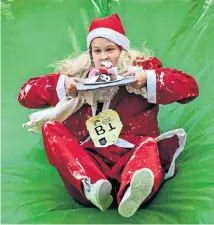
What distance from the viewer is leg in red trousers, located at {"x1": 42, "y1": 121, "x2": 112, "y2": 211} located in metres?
1.81

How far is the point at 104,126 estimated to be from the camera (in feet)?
6.49

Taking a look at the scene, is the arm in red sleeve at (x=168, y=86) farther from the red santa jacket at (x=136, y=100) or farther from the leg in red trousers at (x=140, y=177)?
the leg in red trousers at (x=140, y=177)

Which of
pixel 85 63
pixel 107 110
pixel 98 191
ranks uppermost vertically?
pixel 85 63

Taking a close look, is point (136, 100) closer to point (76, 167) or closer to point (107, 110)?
point (107, 110)

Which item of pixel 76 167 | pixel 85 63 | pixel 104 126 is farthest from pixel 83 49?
pixel 76 167

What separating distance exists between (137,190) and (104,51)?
1.43 ft

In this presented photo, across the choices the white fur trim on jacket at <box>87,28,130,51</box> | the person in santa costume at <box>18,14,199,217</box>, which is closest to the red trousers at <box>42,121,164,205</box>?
the person in santa costume at <box>18,14,199,217</box>

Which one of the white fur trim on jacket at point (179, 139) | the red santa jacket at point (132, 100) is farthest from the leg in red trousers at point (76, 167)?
the white fur trim on jacket at point (179, 139)

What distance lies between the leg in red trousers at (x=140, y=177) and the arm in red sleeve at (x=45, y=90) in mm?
270

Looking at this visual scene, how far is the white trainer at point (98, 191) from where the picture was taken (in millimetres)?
1791

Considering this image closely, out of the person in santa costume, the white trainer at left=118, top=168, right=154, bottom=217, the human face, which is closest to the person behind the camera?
the white trainer at left=118, top=168, right=154, bottom=217

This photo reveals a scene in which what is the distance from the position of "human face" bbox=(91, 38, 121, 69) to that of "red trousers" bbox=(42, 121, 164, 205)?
211mm

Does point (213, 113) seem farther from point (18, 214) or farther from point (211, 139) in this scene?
point (18, 214)

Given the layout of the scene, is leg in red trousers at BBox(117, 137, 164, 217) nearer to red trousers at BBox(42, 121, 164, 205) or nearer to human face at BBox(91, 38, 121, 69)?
red trousers at BBox(42, 121, 164, 205)
